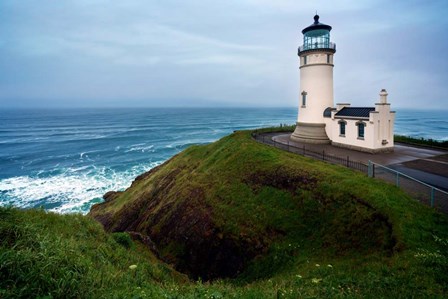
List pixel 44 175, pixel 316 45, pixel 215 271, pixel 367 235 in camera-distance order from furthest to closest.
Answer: pixel 44 175 → pixel 316 45 → pixel 215 271 → pixel 367 235

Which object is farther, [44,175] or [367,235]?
[44,175]

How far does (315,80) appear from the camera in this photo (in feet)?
81.0

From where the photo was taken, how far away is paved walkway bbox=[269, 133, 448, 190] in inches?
544

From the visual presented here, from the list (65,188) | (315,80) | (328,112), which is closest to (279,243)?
(328,112)

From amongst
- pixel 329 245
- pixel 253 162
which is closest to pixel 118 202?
pixel 253 162

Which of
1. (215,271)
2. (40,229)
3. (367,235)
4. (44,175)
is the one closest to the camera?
(40,229)

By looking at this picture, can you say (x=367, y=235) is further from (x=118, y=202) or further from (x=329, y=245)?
(x=118, y=202)

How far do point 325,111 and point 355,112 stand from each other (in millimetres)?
3274

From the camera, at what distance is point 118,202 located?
2416 cm

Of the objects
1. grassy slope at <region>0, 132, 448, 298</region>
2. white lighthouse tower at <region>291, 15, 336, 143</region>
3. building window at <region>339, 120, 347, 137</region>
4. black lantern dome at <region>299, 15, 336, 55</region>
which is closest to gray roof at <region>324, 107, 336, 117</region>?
white lighthouse tower at <region>291, 15, 336, 143</region>

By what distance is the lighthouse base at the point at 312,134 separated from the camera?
24.9 meters

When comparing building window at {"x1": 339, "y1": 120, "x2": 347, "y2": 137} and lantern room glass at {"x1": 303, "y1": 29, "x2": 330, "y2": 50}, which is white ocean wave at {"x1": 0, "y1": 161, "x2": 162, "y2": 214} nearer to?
building window at {"x1": 339, "y1": 120, "x2": 347, "y2": 137}

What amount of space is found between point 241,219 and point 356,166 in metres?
8.15

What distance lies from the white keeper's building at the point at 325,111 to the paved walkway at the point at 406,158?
106 cm
